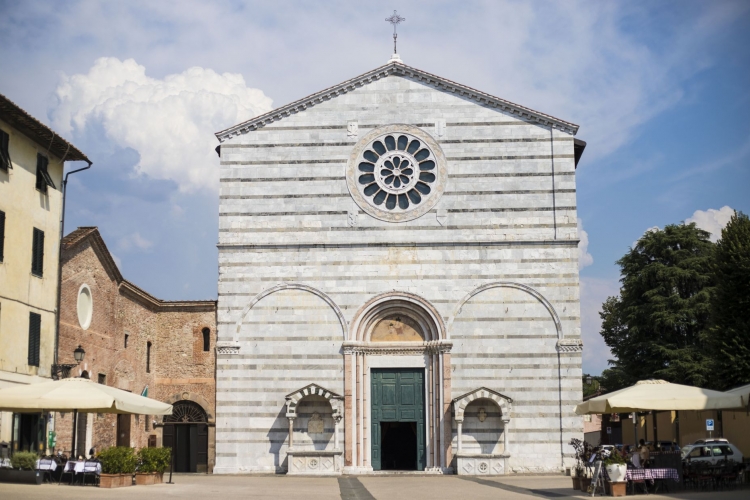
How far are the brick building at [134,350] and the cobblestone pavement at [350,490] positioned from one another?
205 inches

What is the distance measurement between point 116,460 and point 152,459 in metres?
1.58

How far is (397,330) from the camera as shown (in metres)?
29.8

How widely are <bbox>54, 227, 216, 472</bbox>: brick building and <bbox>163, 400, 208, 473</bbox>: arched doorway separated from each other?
36 millimetres

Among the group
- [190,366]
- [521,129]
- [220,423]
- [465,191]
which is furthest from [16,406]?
[521,129]

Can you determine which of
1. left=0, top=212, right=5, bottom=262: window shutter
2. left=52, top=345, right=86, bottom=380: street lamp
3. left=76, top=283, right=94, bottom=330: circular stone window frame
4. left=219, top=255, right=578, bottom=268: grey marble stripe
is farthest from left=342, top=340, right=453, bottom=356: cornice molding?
left=0, top=212, right=5, bottom=262: window shutter

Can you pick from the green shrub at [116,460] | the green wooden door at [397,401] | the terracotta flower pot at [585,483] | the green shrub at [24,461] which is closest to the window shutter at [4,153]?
the green shrub at [24,461]

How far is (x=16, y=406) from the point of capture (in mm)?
19125

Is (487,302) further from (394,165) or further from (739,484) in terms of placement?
(739,484)

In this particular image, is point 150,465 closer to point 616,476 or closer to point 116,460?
point 116,460

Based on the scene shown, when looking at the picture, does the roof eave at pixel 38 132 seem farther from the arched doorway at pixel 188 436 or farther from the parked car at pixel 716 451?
the parked car at pixel 716 451

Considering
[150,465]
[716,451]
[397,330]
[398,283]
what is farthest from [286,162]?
[716,451]

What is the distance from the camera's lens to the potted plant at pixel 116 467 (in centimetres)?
2043

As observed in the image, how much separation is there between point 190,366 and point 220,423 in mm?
4200

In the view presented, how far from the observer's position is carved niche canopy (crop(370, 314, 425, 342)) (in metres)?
29.7
